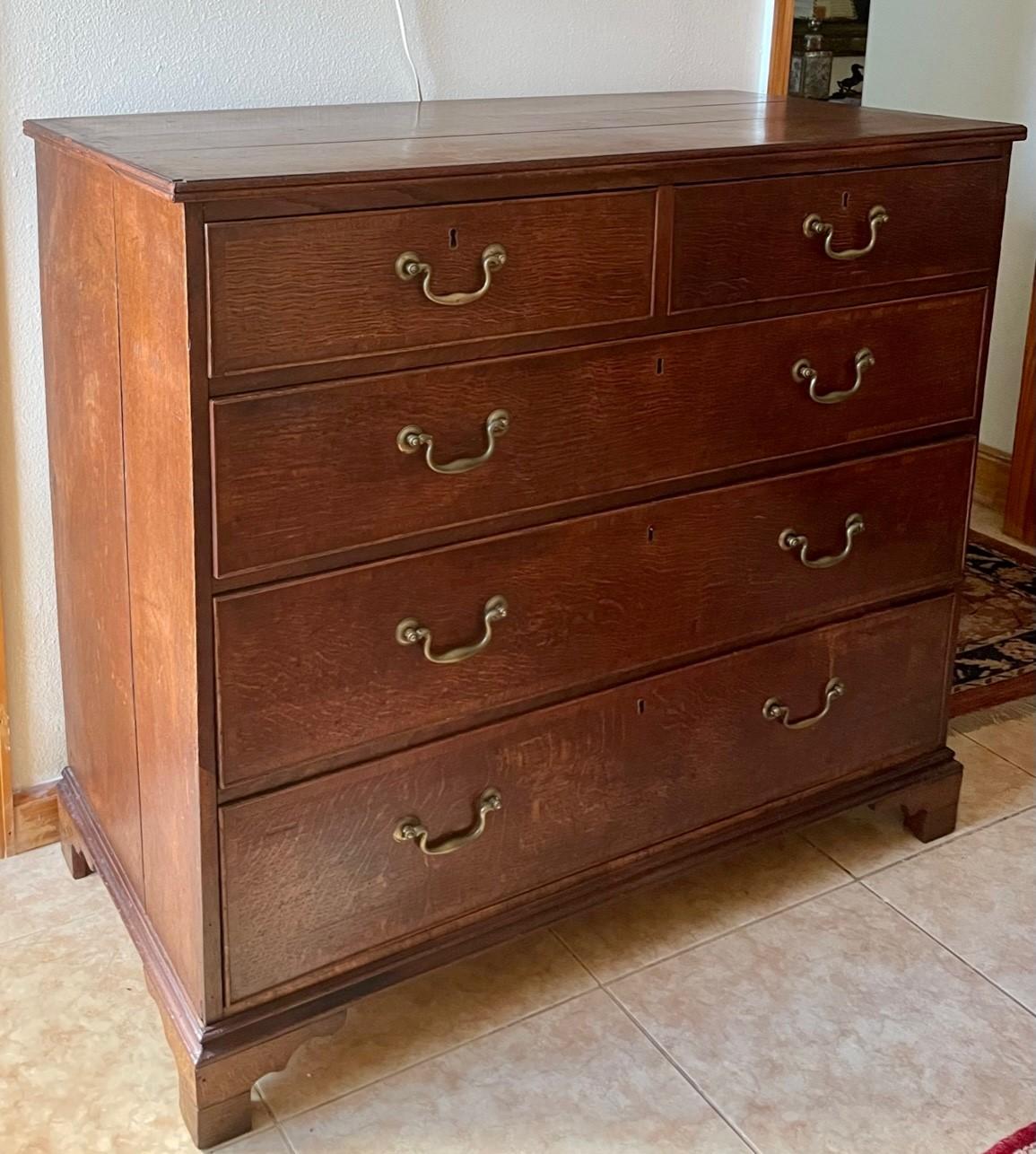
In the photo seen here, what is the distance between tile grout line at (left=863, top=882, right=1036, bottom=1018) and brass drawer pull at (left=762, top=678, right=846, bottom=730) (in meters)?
0.28

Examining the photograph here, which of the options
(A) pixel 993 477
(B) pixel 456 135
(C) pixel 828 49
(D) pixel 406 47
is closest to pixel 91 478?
(B) pixel 456 135

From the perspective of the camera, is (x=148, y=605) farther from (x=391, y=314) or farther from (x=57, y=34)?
(x=57, y=34)

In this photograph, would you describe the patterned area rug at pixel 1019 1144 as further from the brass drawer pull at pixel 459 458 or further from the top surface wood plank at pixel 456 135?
the top surface wood plank at pixel 456 135

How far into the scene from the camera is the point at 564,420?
1.44 meters

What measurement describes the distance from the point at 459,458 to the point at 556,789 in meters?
0.42

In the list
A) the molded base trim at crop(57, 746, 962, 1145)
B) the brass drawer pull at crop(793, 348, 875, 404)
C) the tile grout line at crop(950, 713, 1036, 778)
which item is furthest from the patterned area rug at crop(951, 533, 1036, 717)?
the brass drawer pull at crop(793, 348, 875, 404)

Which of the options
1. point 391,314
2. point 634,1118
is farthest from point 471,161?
point 634,1118

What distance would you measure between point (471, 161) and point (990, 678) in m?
1.54

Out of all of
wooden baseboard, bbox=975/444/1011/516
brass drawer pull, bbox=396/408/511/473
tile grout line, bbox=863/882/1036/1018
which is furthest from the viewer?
wooden baseboard, bbox=975/444/1011/516

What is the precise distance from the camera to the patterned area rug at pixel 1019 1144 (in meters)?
1.48

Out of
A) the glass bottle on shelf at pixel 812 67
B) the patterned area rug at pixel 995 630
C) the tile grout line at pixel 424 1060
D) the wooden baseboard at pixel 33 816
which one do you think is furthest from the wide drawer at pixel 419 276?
the glass bottle on shelf at pixel 812 67

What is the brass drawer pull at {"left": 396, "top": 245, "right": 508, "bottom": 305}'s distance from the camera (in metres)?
1.27

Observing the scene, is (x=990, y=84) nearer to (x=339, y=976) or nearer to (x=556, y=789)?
(x=556, y=789)

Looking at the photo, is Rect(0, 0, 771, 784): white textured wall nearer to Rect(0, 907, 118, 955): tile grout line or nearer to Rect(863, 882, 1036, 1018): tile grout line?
Rect(0, 907, 118, 955): tile grout line
